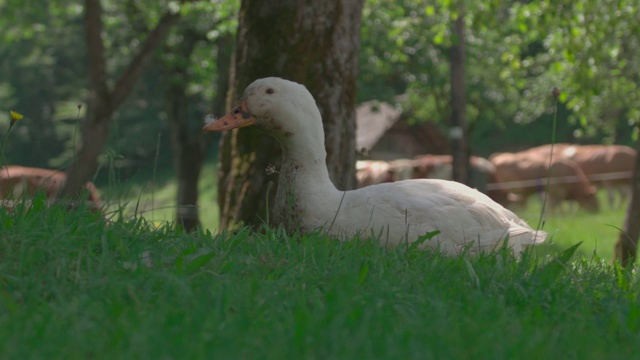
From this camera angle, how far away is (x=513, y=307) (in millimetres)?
4105

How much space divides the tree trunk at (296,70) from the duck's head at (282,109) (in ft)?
5.77

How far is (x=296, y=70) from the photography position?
7602 mm

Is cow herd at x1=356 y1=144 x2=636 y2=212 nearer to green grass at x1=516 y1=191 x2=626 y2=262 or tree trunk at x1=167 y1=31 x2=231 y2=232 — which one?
green grass at x1=516 y1=191 x2=626 y2=262

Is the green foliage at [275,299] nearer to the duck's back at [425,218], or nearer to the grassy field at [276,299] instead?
the grassy field at [276,299]

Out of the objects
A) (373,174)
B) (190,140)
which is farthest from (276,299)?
(373,174)

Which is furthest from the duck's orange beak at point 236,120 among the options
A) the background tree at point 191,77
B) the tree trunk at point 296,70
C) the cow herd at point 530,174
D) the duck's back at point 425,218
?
the background tree at point 191,77

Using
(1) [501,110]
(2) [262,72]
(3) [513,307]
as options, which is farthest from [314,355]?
(1) [501,110]

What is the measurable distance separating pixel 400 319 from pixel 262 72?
14.1 feet

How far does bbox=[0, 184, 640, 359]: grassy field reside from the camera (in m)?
3.20

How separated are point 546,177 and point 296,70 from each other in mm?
36710

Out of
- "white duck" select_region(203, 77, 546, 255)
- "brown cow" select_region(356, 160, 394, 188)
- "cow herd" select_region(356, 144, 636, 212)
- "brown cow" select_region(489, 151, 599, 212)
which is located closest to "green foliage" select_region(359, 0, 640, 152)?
"brown cow" select_region(356, 160, 394, 188)

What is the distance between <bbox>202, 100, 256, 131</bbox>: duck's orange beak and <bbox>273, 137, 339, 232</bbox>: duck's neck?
25 cm

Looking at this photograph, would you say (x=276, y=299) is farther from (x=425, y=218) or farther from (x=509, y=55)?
(x=509, y=55)

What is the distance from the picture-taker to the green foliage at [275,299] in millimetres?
3203
